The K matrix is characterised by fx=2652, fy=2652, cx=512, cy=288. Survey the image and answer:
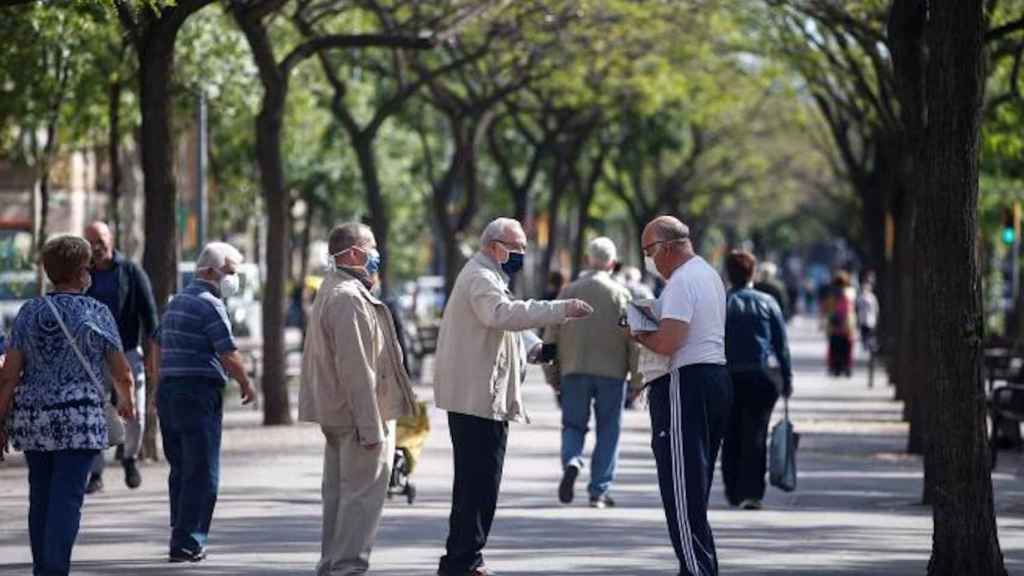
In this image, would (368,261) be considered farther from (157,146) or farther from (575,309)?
(157,146)

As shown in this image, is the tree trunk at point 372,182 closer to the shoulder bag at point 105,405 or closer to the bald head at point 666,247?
the bald head at point 666,247

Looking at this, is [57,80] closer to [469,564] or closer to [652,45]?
[652,45]

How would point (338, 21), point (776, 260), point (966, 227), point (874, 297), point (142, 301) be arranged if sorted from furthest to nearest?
point (776, 260), point (874, 297), point (338, 21), point (142, 301), point (966, 227)

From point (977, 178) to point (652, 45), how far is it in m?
29.4

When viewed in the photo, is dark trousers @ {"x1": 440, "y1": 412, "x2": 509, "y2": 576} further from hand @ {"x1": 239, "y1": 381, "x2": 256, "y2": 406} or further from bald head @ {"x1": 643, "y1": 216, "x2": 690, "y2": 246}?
hand @ {"x1": 239, "y1": 381, "x2": 256, "y2": 406}

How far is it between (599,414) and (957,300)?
5474 millimetres

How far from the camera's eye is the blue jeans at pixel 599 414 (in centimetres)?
1747

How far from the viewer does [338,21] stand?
33719 millimetres

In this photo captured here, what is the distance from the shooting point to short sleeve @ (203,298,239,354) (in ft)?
45.2

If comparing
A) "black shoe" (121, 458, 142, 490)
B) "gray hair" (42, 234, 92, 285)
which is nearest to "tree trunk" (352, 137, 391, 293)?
"black shoe" (121, 458, 142, 490)

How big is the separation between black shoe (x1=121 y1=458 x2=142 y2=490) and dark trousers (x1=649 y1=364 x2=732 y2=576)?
7.26 metres

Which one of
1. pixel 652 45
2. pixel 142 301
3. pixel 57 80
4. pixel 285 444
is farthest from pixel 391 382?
pixel 652 45

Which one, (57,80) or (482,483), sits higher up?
(57,80)

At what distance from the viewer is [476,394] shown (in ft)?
41.4
